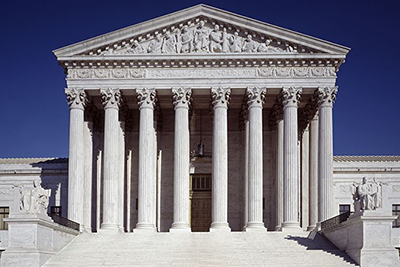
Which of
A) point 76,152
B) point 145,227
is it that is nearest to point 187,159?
point 145,227

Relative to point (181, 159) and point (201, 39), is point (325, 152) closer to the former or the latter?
point (181, 159)

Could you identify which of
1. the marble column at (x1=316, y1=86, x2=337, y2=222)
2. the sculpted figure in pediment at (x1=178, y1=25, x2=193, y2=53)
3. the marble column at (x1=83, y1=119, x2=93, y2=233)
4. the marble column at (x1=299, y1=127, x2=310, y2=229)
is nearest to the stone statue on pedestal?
the marble column at (x1=83, y1=119, x2=93, y2=233)

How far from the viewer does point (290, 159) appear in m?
50.2

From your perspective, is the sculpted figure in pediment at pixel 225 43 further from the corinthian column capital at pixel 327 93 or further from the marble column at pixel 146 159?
the corinthian column capital at pixel 327 93

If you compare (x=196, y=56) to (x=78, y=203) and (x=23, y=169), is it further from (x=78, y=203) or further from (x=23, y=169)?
(x=23, y=169)

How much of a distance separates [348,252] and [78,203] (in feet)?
69.2

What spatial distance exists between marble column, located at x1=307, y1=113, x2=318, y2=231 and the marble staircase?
485 centimetres

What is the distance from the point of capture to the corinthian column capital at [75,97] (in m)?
51.0

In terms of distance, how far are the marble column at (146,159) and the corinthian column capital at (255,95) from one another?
7441mm

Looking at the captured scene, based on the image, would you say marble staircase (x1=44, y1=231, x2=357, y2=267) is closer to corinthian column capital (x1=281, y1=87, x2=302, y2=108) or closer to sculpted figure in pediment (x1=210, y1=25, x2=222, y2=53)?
corinthian column capital (x1=281, y1=87, x2=302, y2=108)

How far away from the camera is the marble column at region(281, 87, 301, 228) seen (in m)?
49.7

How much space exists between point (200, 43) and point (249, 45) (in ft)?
12.6

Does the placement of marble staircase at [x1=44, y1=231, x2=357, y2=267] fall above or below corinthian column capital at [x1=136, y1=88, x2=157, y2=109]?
below

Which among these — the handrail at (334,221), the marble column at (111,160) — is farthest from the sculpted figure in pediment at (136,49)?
the handrail at (334,221)
